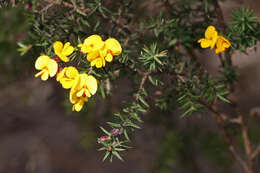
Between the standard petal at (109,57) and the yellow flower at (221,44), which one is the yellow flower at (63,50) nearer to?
the standard petal at (109,57)

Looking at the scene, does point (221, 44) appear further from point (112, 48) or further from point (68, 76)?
point (68, 76)

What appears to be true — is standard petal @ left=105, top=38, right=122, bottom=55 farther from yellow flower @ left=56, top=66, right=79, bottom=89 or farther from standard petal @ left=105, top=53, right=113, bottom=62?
yellow flower @ left=56, top=66, right=79, bottom=89

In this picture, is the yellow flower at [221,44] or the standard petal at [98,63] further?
the yellow flower at [221,44]

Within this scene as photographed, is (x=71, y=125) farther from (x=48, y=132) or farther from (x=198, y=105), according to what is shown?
(x=198, y=105)

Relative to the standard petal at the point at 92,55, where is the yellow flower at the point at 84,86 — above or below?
below

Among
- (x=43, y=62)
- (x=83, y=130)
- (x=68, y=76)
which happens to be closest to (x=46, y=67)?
(x=43, y=62)

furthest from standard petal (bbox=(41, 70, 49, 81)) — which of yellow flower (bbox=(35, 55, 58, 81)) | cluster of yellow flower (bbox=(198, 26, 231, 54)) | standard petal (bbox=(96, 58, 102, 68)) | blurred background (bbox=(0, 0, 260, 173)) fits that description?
blurred background (bbox=(0, 0, 260, 173))

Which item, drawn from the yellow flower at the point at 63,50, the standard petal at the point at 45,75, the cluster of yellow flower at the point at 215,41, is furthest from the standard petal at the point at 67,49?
the cluster of yellow flower at the point at 215,41
